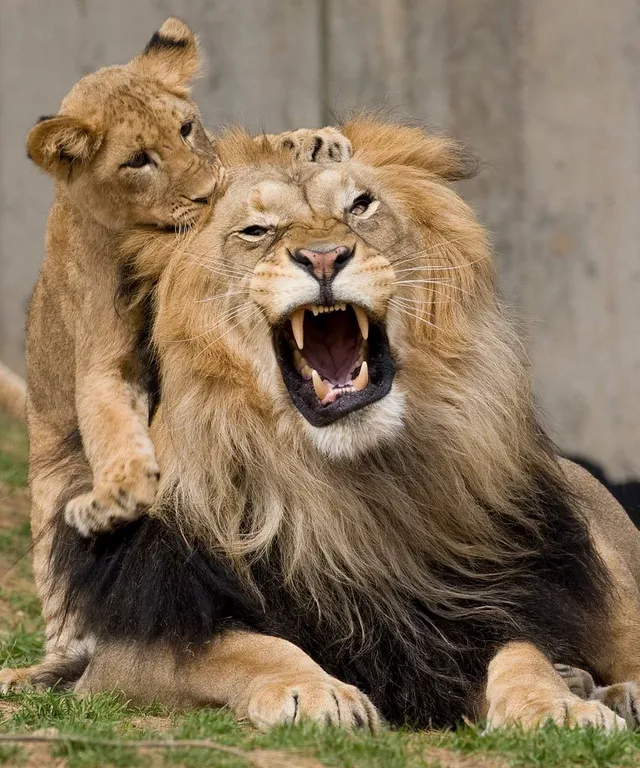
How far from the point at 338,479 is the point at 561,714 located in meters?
0.82

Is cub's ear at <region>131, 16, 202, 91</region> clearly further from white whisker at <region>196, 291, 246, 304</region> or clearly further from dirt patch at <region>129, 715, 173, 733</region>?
dirt patch at <region>129, 715, 173, 733</region>

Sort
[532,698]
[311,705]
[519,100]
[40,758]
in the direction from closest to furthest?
[40,758], [311,705], [532,698], [519,100]

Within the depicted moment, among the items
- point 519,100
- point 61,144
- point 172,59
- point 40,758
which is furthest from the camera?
point 519,100

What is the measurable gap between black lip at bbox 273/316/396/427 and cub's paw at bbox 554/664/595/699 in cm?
87

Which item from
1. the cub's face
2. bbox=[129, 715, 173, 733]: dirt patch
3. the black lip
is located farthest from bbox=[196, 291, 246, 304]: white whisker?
bbox=[129, 715, 173, 733]: dirt patch

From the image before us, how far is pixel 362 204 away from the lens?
12.9 ft

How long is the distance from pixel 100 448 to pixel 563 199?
157 inches

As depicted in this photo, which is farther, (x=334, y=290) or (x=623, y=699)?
(x=623, y=699)

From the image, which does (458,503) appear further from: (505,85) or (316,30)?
(316,30)

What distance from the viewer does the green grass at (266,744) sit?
3.04 metres

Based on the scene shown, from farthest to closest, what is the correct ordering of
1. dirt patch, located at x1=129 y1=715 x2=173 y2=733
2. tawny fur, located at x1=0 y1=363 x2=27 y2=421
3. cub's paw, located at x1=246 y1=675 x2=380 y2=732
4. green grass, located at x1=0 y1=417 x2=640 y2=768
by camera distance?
tawny fur, located at x1=0 y1=363 x2=27 y2=421 < dirt patch, located at x1=129 y1=715 x2=173 y2=733 < cub's paw, located at x1=246 y1=675 x2=380 y2=732 < green grass, located at x1=0 y1=417 x2=640 y2=768

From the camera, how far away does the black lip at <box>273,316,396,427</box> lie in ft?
12.0

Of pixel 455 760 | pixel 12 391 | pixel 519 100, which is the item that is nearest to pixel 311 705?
pixel 455 760

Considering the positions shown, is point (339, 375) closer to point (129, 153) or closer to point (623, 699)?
point (129, 153)
